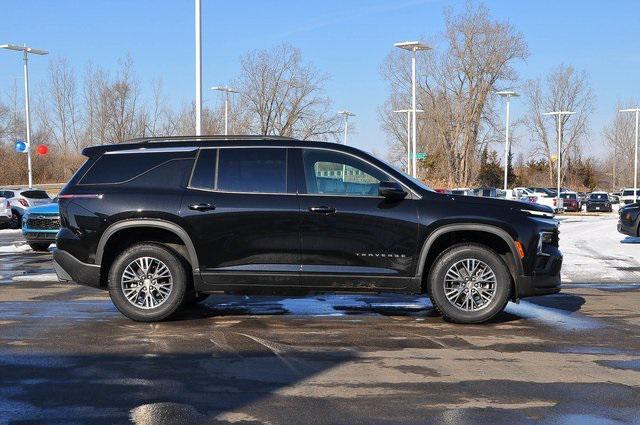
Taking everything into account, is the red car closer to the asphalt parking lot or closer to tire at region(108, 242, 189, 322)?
the asphalt parking lot

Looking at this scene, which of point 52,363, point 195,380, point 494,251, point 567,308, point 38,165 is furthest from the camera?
point 38,165

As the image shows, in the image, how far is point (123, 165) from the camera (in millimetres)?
7688

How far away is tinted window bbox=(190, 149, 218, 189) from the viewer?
298 inches

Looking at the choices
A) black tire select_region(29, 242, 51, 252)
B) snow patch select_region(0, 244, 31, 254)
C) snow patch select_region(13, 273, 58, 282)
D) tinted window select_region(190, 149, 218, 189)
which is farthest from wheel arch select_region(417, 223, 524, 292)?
snow patch select_region(0, 244, 31, 254)

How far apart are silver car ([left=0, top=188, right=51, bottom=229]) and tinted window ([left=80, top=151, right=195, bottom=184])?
19279 millimetres

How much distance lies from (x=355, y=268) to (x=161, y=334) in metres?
2.10

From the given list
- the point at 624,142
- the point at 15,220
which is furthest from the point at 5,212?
the point at 624,142

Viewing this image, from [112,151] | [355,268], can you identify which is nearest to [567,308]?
[355,268]

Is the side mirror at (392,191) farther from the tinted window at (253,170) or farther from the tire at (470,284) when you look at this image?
the tinted window at (253,170)

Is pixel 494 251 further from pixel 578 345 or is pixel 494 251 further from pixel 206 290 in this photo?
pixel 206 290

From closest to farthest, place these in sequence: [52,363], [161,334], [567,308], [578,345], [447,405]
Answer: [447,405] → [52,363] → [578,345] → [161,334] → [567,308]

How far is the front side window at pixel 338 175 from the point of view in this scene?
7418mm

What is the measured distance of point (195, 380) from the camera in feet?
17.4

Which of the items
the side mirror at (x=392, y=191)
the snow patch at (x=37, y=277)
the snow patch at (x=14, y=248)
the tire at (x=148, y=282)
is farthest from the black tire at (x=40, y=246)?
the side mirror at (x=392, y=191)
